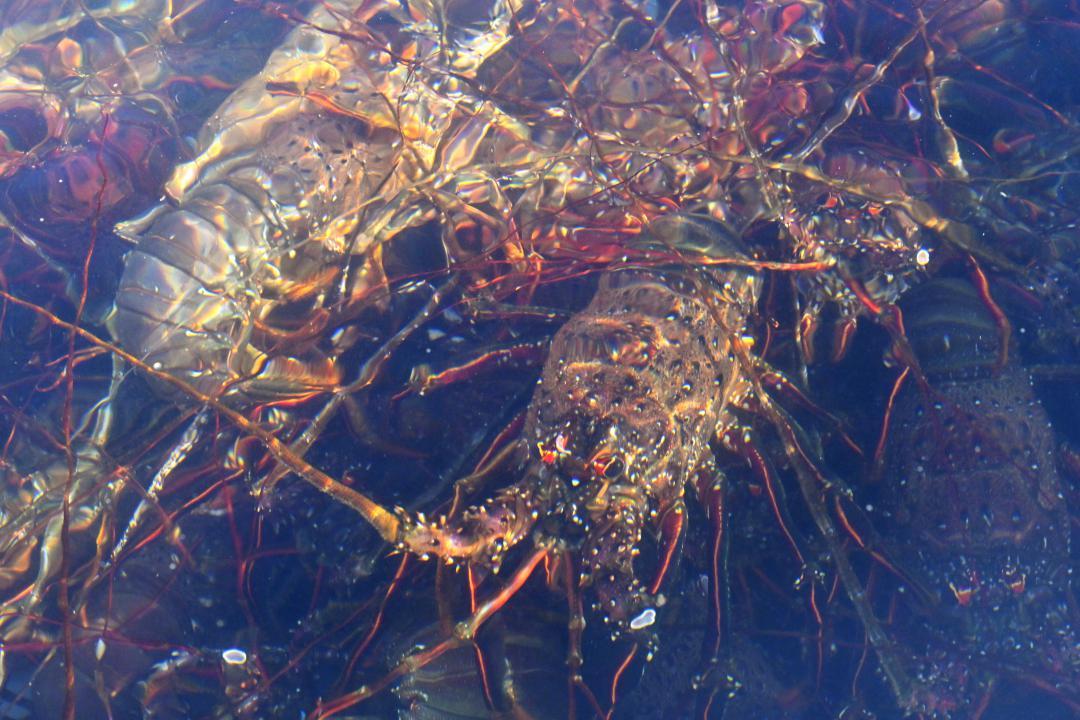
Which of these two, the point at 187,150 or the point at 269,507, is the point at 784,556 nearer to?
the point at 269,507

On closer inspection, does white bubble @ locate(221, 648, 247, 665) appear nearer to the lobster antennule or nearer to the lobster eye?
the lobster antennule

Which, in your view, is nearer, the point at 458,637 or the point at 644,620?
the point at 458,637

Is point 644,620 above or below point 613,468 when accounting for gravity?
below

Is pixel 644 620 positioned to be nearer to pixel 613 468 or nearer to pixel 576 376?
pixel 613 468

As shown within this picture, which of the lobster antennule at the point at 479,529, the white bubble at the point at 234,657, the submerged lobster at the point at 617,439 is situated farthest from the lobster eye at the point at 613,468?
the white bubble at the point at 234,657

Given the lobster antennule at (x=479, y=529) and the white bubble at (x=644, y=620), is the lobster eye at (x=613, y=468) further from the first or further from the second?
the white bubble at (x=644, y=620)

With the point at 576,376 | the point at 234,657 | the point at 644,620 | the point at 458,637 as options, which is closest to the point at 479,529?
the point at 458,637

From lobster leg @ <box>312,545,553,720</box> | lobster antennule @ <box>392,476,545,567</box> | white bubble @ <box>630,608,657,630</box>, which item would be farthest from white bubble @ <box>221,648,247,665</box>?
white bubble @ <box>630,608,657,630</box>

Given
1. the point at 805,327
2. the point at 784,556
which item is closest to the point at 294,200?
the point at 805,327
